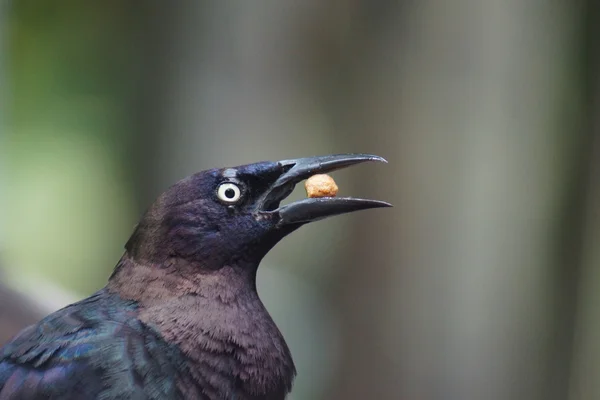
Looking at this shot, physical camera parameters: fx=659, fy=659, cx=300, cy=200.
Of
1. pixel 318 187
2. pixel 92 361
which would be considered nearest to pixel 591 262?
pixel 318 187

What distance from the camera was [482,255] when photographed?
7.39 feet

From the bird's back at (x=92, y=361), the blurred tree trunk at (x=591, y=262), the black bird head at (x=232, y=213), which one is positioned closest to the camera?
the bird's back at (x=92, y=361)

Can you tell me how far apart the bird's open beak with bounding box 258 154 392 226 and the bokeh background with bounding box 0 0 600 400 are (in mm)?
996

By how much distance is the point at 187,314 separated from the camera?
1103 mm

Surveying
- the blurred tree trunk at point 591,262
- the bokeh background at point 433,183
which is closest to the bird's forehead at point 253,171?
the bokeh background at point 433,183

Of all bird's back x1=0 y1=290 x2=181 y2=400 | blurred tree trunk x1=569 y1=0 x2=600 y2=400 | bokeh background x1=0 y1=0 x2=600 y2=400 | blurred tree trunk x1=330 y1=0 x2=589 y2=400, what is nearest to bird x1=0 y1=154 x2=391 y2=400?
bird's back x1=0 y1=290 x2=181 y2=400

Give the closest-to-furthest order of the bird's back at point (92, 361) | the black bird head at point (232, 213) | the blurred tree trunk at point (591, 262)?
1. the bird's back at point (92, 361)
2. the black bird head at point (232, 213)
3. the blurred tree trunk at point (591, 262)

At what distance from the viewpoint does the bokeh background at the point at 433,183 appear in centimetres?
220

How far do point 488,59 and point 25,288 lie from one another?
161 centimetres

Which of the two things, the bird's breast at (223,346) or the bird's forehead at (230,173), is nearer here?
the bird's breast at (223,346)

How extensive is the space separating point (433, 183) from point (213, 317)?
1.28 metres

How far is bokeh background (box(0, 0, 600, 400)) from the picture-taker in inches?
86.6

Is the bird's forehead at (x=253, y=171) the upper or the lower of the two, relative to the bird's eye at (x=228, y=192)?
upper

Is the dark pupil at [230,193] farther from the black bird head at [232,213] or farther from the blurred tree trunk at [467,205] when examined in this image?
the blurred tree trunk at [467,205]
